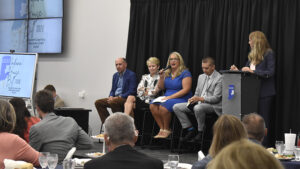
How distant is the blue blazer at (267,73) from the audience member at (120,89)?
1.99 m

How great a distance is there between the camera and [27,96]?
6.26 metres

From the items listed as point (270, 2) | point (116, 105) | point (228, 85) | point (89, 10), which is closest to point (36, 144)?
point (228, 85)

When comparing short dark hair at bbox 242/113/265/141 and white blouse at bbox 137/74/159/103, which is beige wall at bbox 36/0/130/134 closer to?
white blouse at bbox 137/74/159/103

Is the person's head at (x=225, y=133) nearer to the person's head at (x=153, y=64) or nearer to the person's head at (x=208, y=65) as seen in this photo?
the person's head at (x=208, y=65)

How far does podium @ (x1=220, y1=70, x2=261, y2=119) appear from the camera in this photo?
5609mm

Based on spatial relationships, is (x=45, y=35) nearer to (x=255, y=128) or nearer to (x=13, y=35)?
(x=13, y=35)

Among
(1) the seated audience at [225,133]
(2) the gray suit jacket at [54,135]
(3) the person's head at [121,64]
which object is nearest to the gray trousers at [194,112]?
(3) the person's head at [121,64]

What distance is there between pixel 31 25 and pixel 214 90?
441cm

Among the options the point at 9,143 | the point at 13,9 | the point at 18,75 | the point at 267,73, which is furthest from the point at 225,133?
the point at 13,9

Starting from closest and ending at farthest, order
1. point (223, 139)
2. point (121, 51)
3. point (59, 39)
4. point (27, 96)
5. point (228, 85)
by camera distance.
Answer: point (223, 139)
point (228, 85)
point (27, 96)
point (121, 51)
point (59, 39)

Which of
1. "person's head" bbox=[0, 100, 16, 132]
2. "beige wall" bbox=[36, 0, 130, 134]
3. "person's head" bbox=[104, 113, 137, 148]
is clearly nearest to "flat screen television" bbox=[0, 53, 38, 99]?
"beige wall" bbox=[36, 0, 130, 134]

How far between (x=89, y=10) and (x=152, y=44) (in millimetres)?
1644

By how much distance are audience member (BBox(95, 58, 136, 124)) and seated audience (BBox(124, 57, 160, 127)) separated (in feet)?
0.56

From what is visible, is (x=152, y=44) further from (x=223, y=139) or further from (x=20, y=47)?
(x=223, y=139)
